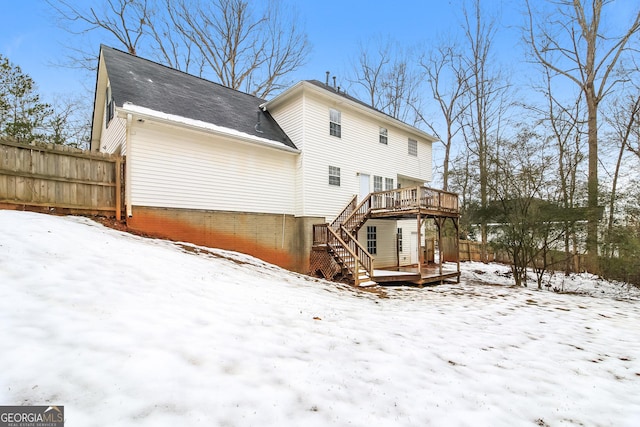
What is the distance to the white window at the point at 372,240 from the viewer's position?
542 inches

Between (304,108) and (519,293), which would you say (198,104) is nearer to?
(304,108)

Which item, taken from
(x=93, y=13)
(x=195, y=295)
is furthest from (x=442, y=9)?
(x=195, y=295)

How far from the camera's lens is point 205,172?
31.1 ft

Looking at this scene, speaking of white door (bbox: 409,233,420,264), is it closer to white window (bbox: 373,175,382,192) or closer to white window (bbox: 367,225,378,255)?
white window (bbox: 367,225,378,255)

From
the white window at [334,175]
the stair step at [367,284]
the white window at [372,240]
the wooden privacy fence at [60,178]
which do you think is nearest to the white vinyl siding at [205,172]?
the wooden privacy fence at [60,178]

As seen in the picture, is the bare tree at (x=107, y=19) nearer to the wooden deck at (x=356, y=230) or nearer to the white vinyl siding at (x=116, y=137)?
the white vinyl siding at (x=116, y=137)

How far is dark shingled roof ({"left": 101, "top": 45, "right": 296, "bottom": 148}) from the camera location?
9.19 metres

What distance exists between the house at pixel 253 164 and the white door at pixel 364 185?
1.9 inches

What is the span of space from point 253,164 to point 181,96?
145 inches

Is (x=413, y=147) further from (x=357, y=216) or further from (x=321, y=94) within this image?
(x=321, y=94)

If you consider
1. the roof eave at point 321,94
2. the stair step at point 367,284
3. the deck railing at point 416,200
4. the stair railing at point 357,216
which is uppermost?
the roof eave at point 321,94

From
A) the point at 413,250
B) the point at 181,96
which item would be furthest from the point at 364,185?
the point at 181,96

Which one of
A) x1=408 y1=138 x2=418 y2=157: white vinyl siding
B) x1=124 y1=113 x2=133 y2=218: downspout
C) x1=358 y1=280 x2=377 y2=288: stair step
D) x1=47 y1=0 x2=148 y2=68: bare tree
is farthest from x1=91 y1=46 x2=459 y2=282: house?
x1=47 y1=0 x2=148 y2=68: bare tree

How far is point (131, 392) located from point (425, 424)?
2.16 m
